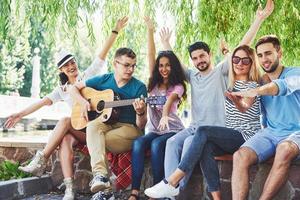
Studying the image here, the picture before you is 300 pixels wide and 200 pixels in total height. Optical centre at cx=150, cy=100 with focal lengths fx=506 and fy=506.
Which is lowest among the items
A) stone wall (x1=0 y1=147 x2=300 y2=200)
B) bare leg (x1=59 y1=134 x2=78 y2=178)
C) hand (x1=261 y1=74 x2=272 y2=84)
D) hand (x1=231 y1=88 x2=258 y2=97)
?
stone wall (x1=0 y1=147 x2=300 y2=200)

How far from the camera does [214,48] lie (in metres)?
6.18

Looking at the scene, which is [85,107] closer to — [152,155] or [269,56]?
[152,155]

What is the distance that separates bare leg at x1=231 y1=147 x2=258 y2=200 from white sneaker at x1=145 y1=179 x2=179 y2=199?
50cm

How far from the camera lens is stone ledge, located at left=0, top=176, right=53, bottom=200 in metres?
4.75

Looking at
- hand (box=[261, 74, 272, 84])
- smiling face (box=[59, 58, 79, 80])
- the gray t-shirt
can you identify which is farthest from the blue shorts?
smiling face (box=[59, 58, 79, 80])

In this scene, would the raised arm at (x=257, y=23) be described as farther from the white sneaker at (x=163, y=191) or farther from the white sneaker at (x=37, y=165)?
the white sneaker at (x=37, y=165)

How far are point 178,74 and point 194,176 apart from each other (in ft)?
3.07

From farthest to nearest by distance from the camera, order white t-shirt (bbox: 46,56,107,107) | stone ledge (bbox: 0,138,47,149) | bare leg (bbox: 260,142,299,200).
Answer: stone ledge (bbox: 0,138,47,149) → white t-shirt (bbox: 46,56,107,107) → bare leg (bbox: 260,142,299,200)

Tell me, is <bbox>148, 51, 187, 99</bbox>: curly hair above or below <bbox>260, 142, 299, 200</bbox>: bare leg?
above

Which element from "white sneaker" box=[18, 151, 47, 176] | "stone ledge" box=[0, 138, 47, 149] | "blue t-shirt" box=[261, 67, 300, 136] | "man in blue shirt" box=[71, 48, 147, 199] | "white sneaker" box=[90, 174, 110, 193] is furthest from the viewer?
"stone ledge" box=[0, 138, 47, 149]

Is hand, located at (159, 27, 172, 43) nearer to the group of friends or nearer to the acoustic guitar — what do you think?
the group of friends

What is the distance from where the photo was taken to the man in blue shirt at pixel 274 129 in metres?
3.61

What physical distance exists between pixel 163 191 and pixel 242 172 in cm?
66

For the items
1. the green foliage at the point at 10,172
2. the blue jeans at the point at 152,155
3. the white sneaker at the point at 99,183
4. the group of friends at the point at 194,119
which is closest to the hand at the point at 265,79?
the group of friends at the point at 194,119
